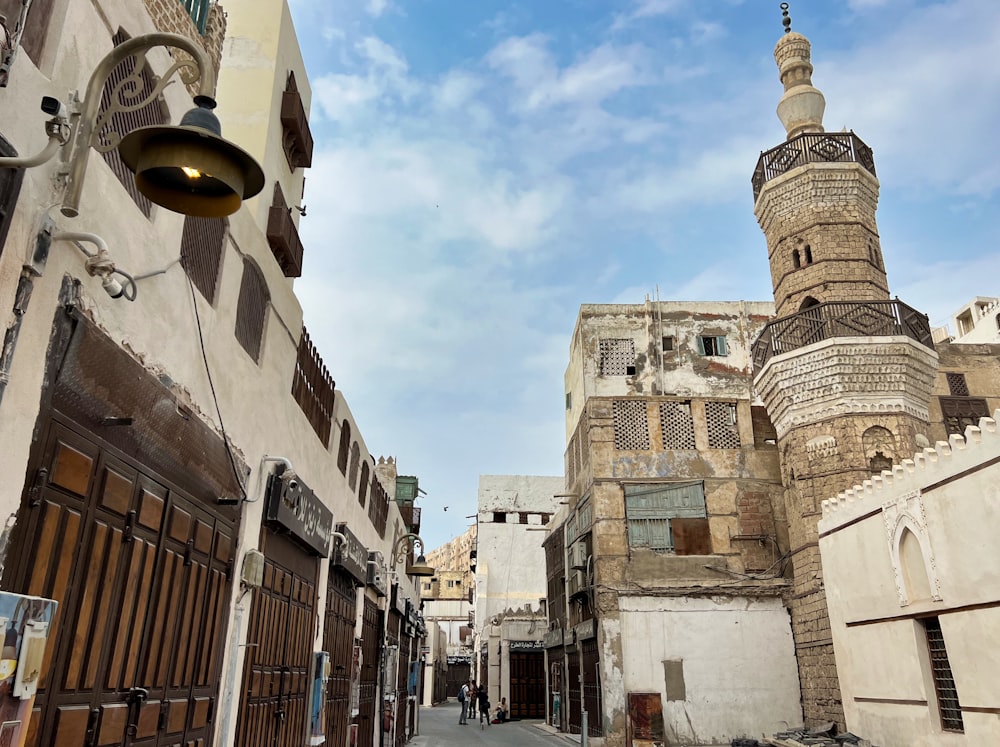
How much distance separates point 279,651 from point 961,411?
21718 mm

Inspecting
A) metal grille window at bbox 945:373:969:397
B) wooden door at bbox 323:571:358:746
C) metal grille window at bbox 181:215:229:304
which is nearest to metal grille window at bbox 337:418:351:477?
wooden door at bbox 323:571:358:746

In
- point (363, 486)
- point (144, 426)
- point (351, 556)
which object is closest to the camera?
point (144, 426)

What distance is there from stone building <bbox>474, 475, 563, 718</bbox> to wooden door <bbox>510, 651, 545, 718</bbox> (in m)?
0.85

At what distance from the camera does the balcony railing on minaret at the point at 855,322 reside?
15781mm

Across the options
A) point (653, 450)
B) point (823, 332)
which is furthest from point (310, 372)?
point (653, 450)

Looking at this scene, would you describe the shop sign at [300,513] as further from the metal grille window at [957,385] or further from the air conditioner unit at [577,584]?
the metal grille window at [957,385]

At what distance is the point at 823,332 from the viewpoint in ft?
52.4

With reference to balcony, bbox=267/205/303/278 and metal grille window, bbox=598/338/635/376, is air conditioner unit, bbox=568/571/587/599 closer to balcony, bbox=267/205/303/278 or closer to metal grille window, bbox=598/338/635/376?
metal grille window, bbox=598/338/635/376

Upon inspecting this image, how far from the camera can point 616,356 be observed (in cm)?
→ 2250

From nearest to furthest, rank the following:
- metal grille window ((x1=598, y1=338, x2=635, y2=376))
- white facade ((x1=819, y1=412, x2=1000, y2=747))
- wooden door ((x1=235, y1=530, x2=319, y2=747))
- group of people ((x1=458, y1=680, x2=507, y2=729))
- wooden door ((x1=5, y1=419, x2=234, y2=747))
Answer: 1. wooden door ((x1=5, y1=419, x2=234, y2=747))
2. wooden door ((x1=235, y1=530, x2=319, y2=747))
3. white facade ((x1=819, y1=412, x2=1000, y2=747))
4. metal grille window ((x1=598, y1=338, x2=635, y2=376))
5. group of people ((x1=458, y1=680, x2=507, y2=729))

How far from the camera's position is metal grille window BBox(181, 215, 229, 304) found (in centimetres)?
481

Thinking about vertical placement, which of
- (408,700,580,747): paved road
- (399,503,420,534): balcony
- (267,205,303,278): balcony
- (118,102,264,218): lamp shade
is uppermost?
(267,205,303,278): balcony

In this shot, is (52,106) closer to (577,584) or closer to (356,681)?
(356,681)

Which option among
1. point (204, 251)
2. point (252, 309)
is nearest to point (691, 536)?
point (252, 309)
